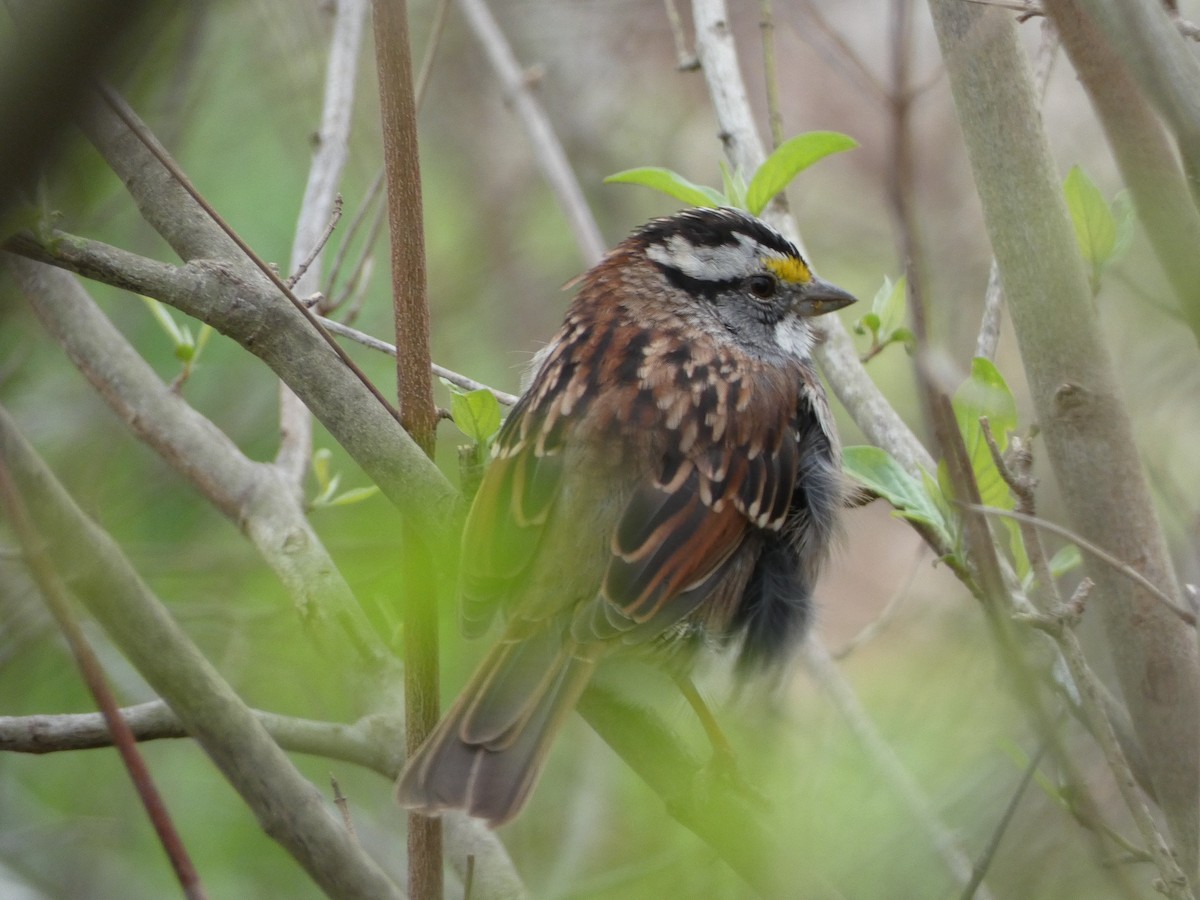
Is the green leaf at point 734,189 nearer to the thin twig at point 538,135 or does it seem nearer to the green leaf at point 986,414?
the green leaf at point 986,414

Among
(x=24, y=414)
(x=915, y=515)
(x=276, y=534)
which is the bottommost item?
(x=24, y=414)

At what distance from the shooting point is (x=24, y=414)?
178 inches

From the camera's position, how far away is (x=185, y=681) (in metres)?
1.89

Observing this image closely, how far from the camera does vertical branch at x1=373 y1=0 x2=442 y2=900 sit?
2.17 metres

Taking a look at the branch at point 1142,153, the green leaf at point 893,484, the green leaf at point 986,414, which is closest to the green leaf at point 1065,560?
the green leaf at point 986,414

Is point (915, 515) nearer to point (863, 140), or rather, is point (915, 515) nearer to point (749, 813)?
point (749, 813)

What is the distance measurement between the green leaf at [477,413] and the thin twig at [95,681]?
101 cm

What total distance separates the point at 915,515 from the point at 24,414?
10.8ft

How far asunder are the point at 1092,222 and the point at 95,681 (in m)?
1.94

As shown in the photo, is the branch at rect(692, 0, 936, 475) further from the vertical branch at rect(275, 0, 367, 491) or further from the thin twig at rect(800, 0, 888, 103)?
the vertical branch at rect(275, 0, 367, 491)

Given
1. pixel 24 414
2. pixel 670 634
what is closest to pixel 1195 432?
pixel 670 634

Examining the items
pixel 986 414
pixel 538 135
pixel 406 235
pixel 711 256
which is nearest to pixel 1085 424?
pixel 986 414

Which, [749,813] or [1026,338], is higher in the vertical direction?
[1026,338]

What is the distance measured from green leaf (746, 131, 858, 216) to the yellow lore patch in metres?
0.63
